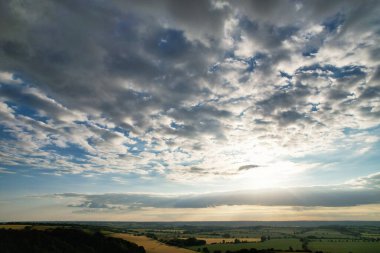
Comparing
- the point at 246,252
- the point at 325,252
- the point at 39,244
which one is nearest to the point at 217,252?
the point at 246,252

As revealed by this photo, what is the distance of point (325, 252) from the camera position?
424ft

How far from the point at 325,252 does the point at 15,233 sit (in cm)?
12246

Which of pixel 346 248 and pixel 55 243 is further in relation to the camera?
pixel 346 248

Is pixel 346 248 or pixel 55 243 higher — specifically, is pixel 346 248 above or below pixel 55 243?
below

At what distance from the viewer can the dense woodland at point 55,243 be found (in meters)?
57.8

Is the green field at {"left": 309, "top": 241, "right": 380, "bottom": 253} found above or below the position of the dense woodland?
below

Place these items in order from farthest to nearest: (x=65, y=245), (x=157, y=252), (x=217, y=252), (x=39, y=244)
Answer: (x=217, y=252) → (x=157, y=252) → (x=65, y=245) → (x=39, y=244)

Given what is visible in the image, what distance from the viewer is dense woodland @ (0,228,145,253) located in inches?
2274

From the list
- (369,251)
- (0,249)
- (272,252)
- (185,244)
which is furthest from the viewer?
(185,244)

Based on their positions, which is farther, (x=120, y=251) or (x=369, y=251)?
(x=369, y=251)

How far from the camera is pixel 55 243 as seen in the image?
2601 inches

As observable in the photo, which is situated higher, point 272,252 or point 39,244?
point 39,244

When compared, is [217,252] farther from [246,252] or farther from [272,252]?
[272,252]

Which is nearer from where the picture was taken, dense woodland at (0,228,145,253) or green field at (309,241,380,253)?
dense woodland at (0,228,145,253)
